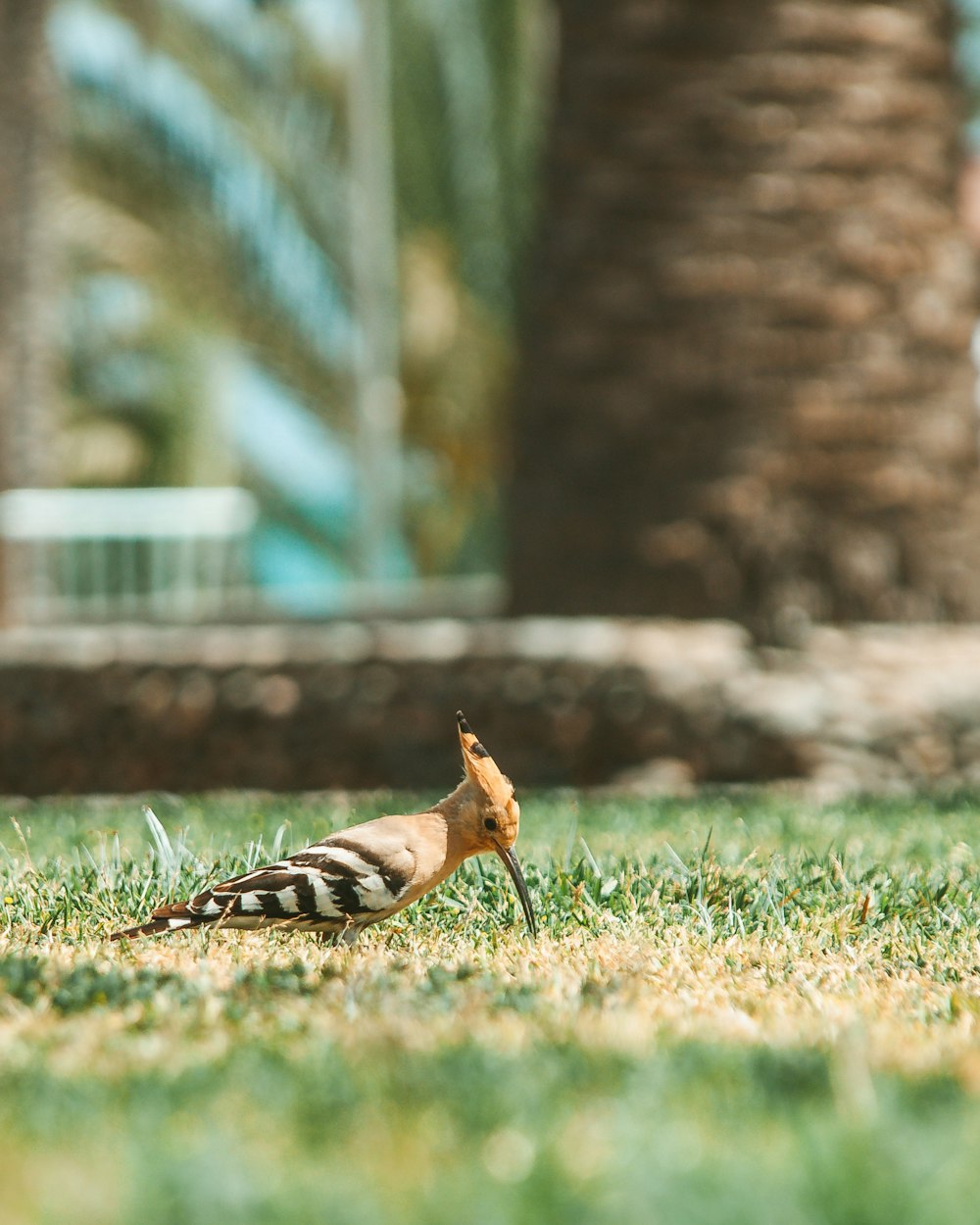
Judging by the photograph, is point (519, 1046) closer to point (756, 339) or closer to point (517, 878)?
point (517, 878)

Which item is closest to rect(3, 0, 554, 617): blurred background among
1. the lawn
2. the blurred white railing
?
the blurred white railing

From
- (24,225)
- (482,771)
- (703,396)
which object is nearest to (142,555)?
(24,225)

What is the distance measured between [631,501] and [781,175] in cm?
154

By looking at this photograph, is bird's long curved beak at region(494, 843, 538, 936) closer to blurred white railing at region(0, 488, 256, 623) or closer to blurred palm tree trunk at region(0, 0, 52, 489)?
blurred palm tree trunk at region(0, 0, 52, 489)

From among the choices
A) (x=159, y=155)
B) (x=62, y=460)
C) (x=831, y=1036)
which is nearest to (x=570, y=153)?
(x=831, y=1036)

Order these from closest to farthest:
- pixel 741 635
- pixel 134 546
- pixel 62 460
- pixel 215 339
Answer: pixel 741 635
pixel 134 546
pixel 215 339
pixel 62 460

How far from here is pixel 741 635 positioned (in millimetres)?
6695

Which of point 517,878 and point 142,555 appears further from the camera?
point 142,555

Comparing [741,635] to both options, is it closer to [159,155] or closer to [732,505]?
[732,505]

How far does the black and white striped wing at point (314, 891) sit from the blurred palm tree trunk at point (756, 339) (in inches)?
153

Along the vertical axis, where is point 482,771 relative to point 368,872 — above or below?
above

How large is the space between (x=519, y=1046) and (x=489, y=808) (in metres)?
0.82

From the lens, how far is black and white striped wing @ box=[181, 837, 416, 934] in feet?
10.0

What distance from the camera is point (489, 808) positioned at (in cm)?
319
